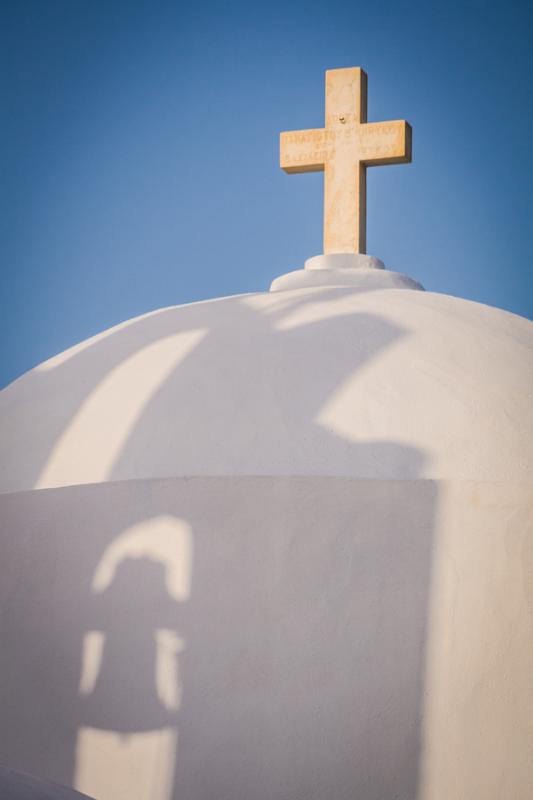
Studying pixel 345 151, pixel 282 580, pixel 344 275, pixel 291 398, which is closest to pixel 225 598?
pixel 282 580

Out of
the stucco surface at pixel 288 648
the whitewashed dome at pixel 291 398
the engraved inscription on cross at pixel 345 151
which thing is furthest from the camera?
the engraved inscription on cross at pixel 345 151

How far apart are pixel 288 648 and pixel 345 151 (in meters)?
3.54

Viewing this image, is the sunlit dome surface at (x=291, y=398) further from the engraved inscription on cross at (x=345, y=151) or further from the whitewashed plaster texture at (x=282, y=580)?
the engraved inscription on cross at (x=345, y=151)

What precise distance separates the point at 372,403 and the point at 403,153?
8.00ft

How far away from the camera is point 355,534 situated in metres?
4.31

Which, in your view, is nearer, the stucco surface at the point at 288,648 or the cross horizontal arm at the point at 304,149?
the stucco surface at the point at 288,648

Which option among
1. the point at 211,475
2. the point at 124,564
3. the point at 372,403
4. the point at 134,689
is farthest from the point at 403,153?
the point at 134,689

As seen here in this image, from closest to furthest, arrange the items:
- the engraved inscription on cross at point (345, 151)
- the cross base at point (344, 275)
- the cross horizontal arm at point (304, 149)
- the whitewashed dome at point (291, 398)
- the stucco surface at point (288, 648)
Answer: the stucco surface at point (288, 648)
the whitewashed dome at point (291, 398)
the cross base at point (344, 275)
the engraved inscription on cross at point (345, 151)
the cross horizontal arm at point (304, 149)

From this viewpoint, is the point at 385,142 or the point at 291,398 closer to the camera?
the point at 291,398

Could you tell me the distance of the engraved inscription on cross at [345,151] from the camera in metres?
6.48

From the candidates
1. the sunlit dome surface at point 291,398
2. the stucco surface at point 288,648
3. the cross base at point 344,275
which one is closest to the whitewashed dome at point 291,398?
the sunlit dome surface at point 291,398

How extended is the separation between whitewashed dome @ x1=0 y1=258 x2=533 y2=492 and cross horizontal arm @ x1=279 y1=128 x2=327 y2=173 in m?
1.40

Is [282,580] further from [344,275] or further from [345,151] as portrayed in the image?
[345,151]

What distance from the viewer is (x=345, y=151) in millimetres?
6574
